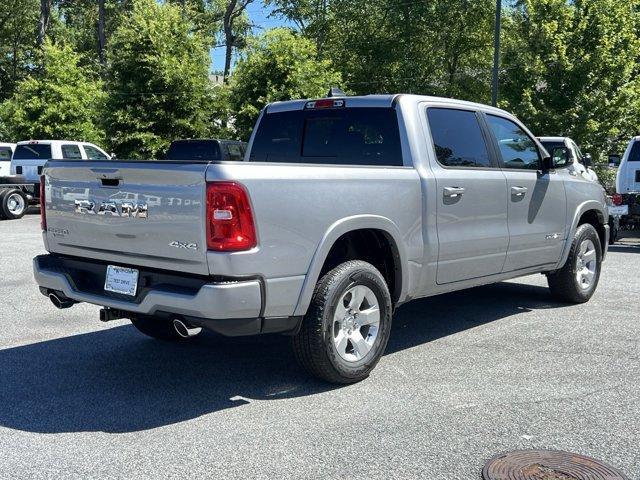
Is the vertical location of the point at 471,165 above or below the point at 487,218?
above

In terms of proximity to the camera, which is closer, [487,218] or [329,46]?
[487,218]

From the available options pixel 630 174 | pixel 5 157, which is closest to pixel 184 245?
pixel 630 174

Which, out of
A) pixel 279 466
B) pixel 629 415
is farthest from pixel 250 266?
pixel 629 415

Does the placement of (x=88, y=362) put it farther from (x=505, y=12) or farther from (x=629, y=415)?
(x=505, y=12)

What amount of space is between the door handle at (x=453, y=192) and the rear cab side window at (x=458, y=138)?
200 mm

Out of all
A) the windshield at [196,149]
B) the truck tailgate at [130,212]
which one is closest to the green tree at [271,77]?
the windshield at [196,149]

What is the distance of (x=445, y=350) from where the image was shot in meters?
5.77

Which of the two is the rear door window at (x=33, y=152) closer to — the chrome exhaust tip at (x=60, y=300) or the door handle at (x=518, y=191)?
the chrome exhaust tip at (x=60, y=300)

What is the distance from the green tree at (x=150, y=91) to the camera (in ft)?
74.8

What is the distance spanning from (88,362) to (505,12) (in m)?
35.2

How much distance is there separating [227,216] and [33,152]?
18952 millimetres

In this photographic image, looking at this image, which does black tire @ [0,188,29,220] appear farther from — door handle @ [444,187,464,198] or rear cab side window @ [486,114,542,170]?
door handle @ [444,187,464,198]

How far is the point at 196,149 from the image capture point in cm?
1706

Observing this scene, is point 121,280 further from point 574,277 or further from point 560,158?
point 574,277
